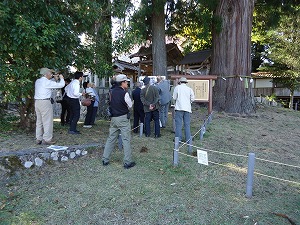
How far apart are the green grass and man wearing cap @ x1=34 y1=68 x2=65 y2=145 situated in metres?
0.86

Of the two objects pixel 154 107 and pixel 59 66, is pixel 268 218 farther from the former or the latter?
pixel 59 66

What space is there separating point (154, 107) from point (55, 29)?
9.99 feet

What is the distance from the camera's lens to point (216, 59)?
37.6 feet

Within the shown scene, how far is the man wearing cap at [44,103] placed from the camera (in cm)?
560

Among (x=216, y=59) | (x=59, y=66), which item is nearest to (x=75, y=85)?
(x=59, y=66)

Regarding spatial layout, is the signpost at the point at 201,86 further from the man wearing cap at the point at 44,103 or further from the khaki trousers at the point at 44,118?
the khaki trousers at the point at 44,118

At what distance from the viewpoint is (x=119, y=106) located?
494 cm

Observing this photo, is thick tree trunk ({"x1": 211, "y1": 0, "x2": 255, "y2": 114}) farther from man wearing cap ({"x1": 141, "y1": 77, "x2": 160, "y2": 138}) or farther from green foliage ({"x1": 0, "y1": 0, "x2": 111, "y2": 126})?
green foliage ({"x1": 0, "y1": 0, "x2": 111, "y2": 126})

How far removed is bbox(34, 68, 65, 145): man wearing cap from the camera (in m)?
5.60

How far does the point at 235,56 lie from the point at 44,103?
26.6ft

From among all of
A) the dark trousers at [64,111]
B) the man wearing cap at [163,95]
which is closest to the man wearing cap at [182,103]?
the man wearing cap at [163,95]

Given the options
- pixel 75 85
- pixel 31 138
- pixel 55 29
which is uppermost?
pixel 55 29

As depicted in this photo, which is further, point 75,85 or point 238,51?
point 238,51

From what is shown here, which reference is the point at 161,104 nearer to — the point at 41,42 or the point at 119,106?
the point at 119,106
